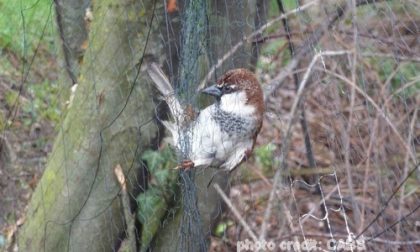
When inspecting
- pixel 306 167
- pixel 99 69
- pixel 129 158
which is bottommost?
pixel 306 167

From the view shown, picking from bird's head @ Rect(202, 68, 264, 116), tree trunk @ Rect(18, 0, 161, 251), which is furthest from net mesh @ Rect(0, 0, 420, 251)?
bird's head @ Rect(202, 68, 264, 116)

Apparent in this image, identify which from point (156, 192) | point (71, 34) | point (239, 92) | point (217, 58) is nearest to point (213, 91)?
point (239, 92)

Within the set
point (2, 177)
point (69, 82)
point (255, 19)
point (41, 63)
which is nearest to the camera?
point (255, 19)

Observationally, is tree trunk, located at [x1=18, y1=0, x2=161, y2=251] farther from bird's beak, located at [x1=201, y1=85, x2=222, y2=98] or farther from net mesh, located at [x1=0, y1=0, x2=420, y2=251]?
bird's beak, located at [x1=201, y1=85, x2=222, y2=98]

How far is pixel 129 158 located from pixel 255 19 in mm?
743

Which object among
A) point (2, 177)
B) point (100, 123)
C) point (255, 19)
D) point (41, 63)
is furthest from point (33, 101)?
point (255, 19)

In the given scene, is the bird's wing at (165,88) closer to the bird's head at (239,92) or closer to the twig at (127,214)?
the bird's head at (239,92)

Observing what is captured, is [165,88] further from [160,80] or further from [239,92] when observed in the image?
[239,92]

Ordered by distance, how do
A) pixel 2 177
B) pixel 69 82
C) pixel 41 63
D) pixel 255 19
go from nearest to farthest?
1. pixel 255 19
2. pixel 69 82
3. pixel 2 177
4. pixel 41 63

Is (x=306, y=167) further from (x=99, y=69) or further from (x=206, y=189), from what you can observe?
(x=99, y=69)

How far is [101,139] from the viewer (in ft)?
9.29

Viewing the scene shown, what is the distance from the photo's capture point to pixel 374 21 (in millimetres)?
4227

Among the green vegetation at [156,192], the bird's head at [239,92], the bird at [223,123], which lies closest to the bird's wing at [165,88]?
the bird at [223,123]

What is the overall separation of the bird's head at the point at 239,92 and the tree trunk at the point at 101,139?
0.46m
